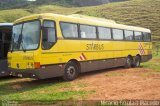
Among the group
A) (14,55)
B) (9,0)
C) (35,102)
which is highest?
(9,0)

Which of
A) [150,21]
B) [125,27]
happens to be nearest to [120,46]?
[125,27]

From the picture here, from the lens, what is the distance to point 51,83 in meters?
16.5

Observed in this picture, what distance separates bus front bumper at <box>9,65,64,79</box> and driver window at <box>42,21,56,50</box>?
103 cm

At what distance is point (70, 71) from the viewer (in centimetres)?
1706

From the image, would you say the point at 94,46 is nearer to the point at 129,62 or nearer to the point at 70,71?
the point at 70,71

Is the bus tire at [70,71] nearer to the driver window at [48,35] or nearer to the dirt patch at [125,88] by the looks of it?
the dirt patch at [125,88]

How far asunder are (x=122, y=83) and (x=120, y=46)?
749 centimetres

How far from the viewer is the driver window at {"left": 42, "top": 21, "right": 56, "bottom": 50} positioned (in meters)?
15.3

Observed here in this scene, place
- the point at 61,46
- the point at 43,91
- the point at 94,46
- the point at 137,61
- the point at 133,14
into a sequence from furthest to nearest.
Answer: the point at 133,14 → the point at 137,61 → the point at 94,46 → the point at 61,46 → the point at 43,91

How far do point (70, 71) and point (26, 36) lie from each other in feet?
9.80

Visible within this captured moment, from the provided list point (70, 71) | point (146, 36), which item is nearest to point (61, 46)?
point (70, 71)

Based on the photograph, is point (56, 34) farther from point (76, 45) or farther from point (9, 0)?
point (9, 0)

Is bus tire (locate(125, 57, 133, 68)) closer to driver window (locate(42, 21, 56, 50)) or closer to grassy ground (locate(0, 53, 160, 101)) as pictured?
grassy ground (locate(0, 53, 160, 101))

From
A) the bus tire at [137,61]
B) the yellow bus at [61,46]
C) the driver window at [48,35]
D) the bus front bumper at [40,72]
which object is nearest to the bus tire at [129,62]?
the bus tire at [137,61]
